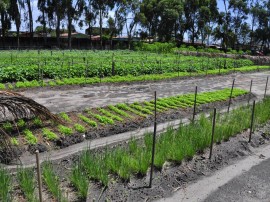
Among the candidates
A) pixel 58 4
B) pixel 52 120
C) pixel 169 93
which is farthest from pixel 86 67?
pixel 58 4

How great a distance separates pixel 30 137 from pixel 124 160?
2696mm

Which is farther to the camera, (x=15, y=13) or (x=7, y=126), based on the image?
(x=15, y=13)

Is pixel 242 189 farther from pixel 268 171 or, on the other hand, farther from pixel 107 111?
pixel 107 111

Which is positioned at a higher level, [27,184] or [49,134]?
[27,184]

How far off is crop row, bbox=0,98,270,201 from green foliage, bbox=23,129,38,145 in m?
1.56

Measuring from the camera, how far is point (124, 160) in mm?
5168

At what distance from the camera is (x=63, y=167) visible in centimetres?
565

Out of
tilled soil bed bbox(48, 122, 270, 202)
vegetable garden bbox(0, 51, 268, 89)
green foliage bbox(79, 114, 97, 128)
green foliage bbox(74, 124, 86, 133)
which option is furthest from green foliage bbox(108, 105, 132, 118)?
vegetable garden bbox(0, 51, 268, 89)

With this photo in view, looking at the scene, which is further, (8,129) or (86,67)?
(86,67)

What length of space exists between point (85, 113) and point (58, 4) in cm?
3984

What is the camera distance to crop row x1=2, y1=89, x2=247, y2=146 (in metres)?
7.05

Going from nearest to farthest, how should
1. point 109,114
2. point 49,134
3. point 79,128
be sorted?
point 49,134 → point 79,128 → point 109,114

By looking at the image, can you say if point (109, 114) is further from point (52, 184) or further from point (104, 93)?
point (52, 184)

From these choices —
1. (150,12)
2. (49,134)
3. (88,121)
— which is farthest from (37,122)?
(150,12)
